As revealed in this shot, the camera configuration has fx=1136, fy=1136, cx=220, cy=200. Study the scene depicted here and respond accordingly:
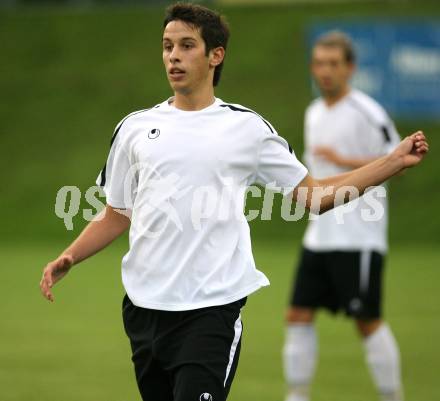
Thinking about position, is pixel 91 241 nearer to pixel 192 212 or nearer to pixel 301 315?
pixel 192 212

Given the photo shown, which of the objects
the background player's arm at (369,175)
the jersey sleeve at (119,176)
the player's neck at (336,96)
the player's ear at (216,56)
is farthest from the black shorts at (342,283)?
the player's ear at (216,56)

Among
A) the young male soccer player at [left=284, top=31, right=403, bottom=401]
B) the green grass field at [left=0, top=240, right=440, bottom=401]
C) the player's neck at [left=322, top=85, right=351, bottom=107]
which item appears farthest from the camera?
the player's neck at [left=322, top=85, right=351, bottom=107]

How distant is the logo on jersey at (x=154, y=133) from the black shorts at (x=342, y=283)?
122 inches

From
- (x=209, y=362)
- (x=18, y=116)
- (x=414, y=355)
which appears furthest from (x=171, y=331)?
(x=18, y=116)

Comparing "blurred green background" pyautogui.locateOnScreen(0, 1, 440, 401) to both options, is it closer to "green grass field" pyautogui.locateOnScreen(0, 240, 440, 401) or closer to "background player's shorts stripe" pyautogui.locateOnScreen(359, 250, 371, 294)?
"green grass field" pyautogui.locateOnScreen(0, 240, 440, 401)

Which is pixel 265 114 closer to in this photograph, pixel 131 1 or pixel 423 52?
pixel 423 52

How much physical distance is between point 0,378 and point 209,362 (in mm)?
3761

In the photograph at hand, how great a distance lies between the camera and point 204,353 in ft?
14.1

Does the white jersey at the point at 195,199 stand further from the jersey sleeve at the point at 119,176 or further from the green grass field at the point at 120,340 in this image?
the green grass field at the point at 120,340

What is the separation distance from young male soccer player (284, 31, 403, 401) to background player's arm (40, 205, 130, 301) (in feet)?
8.75

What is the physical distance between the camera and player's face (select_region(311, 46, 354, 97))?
753 centimetres

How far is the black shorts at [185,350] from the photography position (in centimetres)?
427

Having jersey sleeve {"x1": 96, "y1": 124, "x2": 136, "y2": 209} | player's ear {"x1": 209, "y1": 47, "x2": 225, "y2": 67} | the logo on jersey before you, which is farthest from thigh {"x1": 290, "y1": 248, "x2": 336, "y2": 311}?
the logo on jersey

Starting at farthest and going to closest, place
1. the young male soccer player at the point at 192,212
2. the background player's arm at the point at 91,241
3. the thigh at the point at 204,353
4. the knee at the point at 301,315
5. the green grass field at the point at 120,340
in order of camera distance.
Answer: the green grass field at the point at 120,340, the knee at the point at 301,315, the background player's arm at the point at 91,241, the young male soccer player at the point at 192,212, the thigh at the point at 204,353
